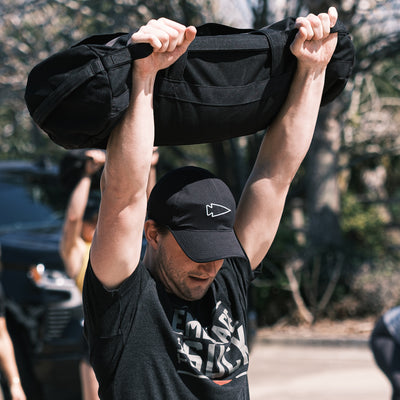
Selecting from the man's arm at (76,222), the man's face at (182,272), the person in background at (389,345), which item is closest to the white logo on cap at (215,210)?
the man's face at (182,272)

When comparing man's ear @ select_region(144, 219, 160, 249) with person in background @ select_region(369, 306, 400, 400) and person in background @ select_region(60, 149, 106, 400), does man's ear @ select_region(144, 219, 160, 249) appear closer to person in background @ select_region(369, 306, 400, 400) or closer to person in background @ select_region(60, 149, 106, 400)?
person in background @ select_region(60, 149, 106, 400)

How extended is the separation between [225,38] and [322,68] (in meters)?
0.36

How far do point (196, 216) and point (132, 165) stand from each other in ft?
1.14

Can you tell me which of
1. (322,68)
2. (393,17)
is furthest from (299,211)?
(322,68)

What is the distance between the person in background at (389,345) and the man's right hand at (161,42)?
8.93ft

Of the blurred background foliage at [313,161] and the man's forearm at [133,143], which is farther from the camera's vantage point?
the blurred background foliage at [313,161]

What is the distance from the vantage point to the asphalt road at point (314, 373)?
652 cm

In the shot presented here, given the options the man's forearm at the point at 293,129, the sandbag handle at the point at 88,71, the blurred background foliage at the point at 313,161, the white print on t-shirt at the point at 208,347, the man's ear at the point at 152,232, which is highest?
the sandbag handle at the point at 88,71

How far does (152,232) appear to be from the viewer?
2.18 m

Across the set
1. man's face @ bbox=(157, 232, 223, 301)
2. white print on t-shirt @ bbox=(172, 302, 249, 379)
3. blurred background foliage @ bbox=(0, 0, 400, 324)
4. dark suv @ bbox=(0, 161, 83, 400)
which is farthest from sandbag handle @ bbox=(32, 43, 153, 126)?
blurred background foliage @ bbox=(0, 0, 400, 324)

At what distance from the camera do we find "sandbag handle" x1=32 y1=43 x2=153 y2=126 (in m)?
1.68

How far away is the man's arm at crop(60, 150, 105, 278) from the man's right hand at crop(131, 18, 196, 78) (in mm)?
2375

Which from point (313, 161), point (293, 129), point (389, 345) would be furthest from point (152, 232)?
point (313, 161)

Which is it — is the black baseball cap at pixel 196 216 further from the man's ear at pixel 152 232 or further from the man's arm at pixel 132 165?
the man's arm at pixel 132 165
